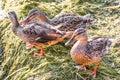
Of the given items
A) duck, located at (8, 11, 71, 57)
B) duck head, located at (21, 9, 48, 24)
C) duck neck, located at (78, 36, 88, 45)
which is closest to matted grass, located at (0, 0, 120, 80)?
duck, located at (8, 11, 71, 57)

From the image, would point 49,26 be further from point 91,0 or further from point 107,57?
point 91,0

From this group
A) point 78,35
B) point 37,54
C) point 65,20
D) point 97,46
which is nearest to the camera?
point 78,35

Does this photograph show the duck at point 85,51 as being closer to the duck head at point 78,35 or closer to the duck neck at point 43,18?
the duck head at point 78,35

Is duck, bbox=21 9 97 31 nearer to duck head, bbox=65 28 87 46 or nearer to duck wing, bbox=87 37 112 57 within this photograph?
duck wing, bbox=87 37 112 57

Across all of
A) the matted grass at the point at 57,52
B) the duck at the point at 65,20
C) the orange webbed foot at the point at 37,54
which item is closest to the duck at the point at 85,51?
the matted grass at the point at 57,52

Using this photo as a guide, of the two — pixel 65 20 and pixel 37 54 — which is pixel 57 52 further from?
pixel 65 20

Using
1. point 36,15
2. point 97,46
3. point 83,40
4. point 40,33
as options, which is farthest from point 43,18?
point 97,46

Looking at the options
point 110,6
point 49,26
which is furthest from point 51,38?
point 110,6
